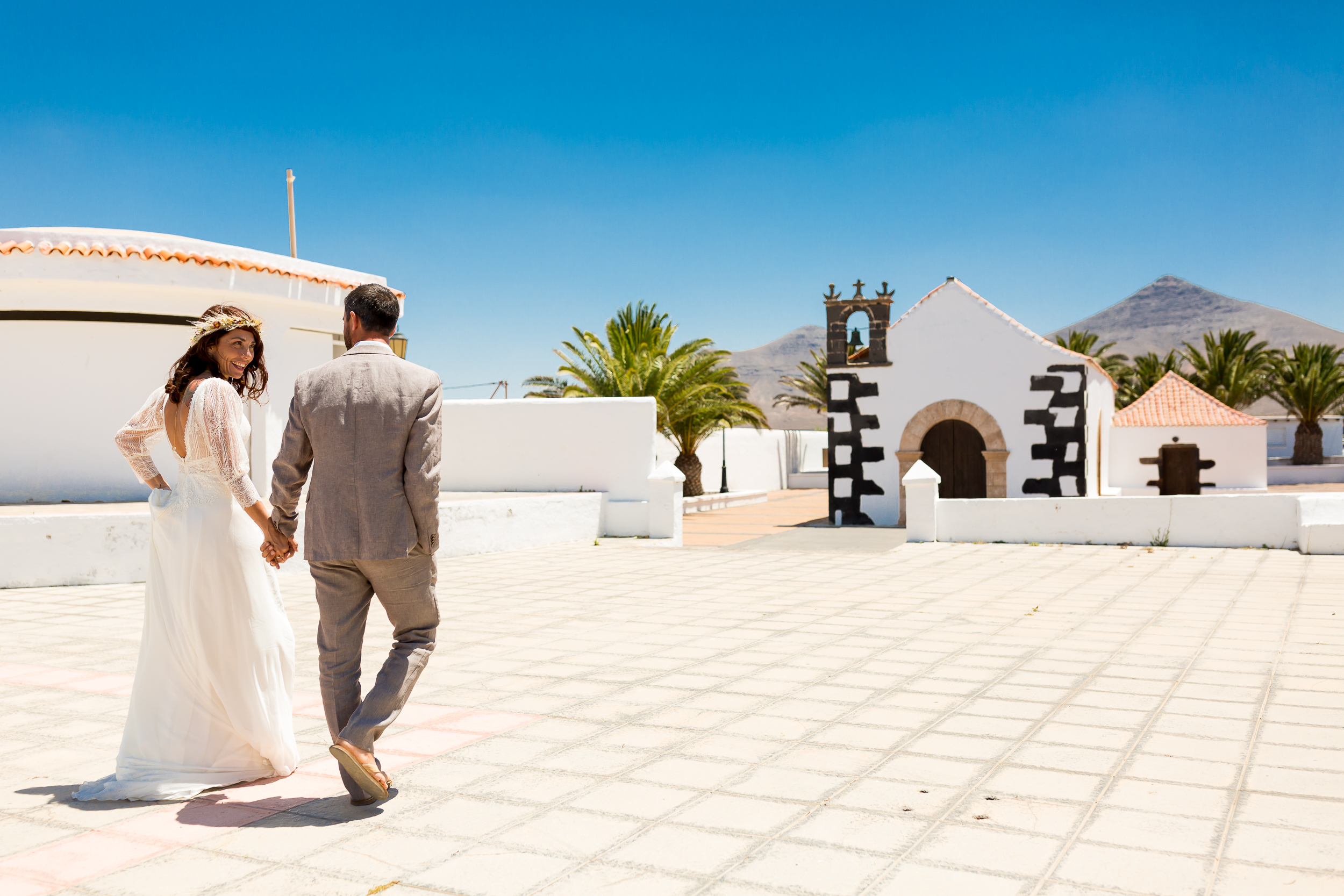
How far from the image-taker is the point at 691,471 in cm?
2703

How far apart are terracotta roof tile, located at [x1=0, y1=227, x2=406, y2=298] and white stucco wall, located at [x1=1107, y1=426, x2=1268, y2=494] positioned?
20085mm

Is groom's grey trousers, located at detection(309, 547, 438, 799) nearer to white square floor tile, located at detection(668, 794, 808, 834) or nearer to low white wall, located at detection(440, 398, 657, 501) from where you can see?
white square floor tile, located at detection(668, 794, 808, 834)

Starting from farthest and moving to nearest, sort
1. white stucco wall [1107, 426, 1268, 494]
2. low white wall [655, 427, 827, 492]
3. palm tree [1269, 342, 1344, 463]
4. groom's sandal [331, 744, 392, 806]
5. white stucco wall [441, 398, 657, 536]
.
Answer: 1. palm tree [1269, 342, 1344, 463]
2. low white wall [655, 427, 827, 492]
3. white stucco wall [1107, 426, 1268, 494]
4. white stucco wall [441, 398, 657, 536]
5. groom's sandal [331, 744, 392, 806]

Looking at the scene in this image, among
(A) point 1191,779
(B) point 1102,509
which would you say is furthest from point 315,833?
(B) point 1102,509

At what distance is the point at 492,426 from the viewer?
675 inches

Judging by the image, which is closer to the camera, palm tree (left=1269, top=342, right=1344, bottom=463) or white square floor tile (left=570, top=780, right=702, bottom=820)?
white square floor tile (left=570, top=780, right=702, bottom=820)

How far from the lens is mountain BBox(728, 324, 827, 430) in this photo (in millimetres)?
131088

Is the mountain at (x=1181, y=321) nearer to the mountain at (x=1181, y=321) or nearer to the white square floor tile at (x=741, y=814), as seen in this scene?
the mountain at (x=1181, y=321)

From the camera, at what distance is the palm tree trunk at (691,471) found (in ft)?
87.8

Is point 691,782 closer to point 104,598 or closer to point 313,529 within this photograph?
point 313,529

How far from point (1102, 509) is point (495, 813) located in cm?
1224

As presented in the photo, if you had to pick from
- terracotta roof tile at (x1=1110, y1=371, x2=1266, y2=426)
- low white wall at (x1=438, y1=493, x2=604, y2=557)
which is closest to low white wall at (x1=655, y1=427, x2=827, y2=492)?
low white wall at (x1=438, y1=493, x2=604, y2=557)

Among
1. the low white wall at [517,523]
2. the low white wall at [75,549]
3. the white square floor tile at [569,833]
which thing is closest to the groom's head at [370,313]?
the white square floor tile at [569,833]

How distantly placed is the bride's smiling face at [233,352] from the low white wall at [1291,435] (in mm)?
50418
